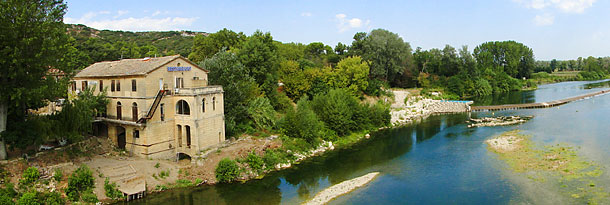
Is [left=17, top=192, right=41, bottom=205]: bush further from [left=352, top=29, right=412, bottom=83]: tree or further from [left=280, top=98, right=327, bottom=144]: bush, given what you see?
[left=352, top=29, right=412, bottom=83]: tree

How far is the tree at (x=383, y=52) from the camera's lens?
6731cm

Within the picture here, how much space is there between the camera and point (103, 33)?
10275cm

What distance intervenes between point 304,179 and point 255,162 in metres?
3.79

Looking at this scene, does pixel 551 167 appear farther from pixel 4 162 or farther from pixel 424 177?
pixel 4 162

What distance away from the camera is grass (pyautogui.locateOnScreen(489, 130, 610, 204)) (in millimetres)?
23739

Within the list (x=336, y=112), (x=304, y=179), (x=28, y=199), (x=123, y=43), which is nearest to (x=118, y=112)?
(x=28, y=199)

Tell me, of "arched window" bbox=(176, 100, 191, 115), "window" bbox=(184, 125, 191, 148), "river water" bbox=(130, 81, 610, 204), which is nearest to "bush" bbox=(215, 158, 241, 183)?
"river water" bbox=(130, 81, 610, 204)

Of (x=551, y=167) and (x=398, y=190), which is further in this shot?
(x=551, y=167)

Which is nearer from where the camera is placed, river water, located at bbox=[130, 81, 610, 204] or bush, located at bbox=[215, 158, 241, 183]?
river water, located at bbox=[130, 81, 610, 204]

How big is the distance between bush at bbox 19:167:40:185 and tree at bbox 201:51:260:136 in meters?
14.4

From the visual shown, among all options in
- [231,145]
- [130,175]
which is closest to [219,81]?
[231,145]

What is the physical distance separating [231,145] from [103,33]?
87.0 metres

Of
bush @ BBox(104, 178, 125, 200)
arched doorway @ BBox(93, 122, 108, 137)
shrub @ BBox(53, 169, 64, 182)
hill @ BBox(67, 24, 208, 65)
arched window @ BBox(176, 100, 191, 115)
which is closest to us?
shrub @ BBox(53, 169, 64, 182)

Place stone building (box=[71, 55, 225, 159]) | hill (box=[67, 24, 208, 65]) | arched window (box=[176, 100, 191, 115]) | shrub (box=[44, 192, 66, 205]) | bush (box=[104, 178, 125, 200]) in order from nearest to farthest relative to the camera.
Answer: shrub (box=[44, 192, 66, 205]) → bush (box=[104, 178, 125, 200]) → stone building (box=[71, 55, 225, 159]) → arched window (box=[176, 100, 191, 115]) → hill (box=[67, 24, 208, 65])
